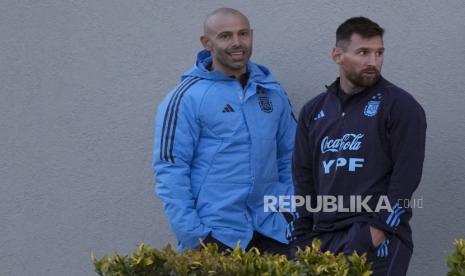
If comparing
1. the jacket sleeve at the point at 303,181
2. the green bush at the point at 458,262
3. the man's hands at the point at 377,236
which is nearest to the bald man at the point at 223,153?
the jacket sleeve at the point at 303,181

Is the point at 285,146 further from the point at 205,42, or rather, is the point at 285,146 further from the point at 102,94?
the point at 102,94

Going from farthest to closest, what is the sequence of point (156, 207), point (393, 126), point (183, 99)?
point (156, 207) → point (183, 99) → point (393, 126)

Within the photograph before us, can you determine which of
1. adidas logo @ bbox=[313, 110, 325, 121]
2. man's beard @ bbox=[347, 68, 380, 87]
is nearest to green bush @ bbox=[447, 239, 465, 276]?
man's beard @ bbox=[347, 68, 380, 87]

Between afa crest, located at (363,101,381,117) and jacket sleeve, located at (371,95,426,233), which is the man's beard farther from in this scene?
jacket sleeve, located at (371,95,426,233)

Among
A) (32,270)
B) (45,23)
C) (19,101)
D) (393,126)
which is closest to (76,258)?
(32,270)

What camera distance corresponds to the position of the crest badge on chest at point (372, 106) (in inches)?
190

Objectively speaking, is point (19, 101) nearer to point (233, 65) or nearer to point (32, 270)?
point (32, 270)

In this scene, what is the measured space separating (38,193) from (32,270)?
51 cm

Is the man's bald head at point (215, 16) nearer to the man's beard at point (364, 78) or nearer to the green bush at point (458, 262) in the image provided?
the man's beard at point (364, 78)

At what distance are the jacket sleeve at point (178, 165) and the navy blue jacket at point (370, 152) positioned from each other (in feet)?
2.15

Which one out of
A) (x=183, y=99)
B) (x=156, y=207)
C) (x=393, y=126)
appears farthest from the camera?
(x=156, y=207)

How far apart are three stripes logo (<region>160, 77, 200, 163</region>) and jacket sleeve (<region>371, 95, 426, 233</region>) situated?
4.14ft

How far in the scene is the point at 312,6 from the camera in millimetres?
5863

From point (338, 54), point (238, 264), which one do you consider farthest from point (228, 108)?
point (238, 264)
